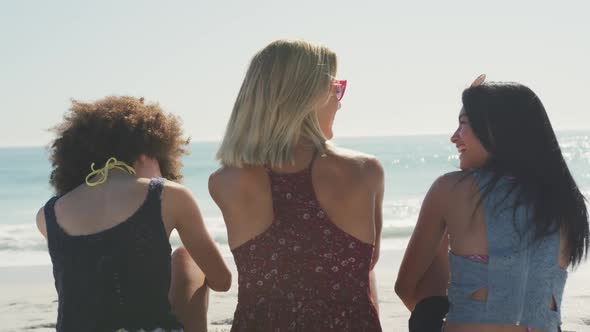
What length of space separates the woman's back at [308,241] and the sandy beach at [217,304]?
2744 millimetres

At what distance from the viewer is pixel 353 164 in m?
2.75

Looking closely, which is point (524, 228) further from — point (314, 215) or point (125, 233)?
point (125, 233)

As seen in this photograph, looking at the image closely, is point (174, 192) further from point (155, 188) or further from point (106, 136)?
point (106, 136)

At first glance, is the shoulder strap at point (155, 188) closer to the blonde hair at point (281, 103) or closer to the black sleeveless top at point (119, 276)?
the black sleeveless top at point (119, 276)

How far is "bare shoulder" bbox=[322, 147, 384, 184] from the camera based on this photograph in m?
2.72

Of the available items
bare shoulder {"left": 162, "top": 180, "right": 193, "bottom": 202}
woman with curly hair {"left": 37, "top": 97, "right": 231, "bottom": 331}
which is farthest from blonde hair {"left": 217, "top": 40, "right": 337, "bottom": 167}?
woman with curly hair {"left": 37, "top": 97, "right": 231, "bottom": 331}

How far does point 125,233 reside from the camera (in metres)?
2.78

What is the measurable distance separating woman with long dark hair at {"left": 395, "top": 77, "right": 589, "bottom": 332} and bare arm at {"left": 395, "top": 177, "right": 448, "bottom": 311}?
0.05ft

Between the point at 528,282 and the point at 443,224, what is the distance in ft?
1.16

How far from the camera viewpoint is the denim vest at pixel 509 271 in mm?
2570

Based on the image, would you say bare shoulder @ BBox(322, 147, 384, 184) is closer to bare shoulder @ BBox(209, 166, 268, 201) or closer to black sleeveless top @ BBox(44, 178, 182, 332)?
bare shoulder @ BBox(209, 166, 268, 201)

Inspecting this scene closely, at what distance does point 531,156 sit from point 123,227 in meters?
1.41

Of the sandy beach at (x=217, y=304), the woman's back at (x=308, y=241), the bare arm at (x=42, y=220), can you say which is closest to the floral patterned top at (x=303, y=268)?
the woman's back at (x=308, y=241)

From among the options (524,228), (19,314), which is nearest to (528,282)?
(524,228)
